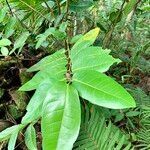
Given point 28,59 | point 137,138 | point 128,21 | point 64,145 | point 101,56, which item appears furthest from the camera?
point 128,21

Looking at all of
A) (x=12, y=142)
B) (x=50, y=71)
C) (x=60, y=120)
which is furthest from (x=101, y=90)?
(x=12, y=142)

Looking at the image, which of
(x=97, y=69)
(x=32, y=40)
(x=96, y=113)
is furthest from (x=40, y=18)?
(x=97, y=69)

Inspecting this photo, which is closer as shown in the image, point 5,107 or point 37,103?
point 37,103

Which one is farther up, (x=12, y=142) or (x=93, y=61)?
(x=93, y=61)

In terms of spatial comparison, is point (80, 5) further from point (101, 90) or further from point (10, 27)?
point (101, 90)

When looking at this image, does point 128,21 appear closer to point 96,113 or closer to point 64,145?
point 96,113
